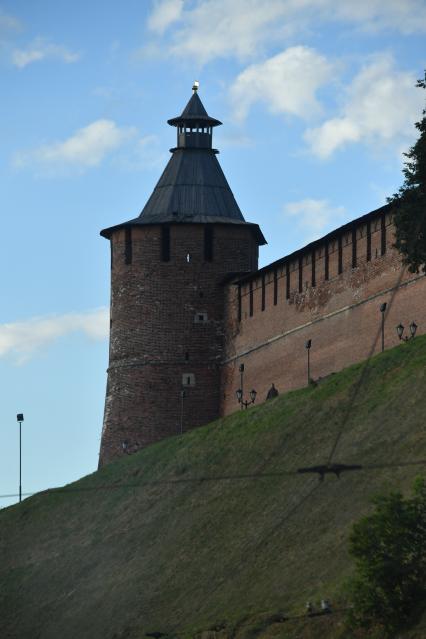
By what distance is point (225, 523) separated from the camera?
51312 mm

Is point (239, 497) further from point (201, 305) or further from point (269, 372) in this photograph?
point (201, 305)

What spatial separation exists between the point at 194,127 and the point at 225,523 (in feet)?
80.0

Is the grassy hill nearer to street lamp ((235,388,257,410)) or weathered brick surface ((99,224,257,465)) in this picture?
street lamp ((235,388,257,410))

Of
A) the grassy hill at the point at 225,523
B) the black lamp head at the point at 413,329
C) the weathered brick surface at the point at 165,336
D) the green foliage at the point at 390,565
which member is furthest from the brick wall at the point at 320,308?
the green foliage at the point at 390,565

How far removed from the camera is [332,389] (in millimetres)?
56438

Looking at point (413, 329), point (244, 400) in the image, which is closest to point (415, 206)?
point (413, 329)

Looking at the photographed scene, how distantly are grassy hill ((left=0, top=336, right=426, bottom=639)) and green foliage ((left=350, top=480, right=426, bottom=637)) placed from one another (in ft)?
3.15

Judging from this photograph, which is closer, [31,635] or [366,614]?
[366,614]

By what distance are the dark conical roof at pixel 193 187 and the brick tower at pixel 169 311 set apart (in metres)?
0.06

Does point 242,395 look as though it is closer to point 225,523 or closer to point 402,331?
point 402,331

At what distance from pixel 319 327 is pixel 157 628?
17585 millimetres

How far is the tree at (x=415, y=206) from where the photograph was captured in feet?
162

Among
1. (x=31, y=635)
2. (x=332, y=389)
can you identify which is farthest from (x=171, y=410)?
(x=31, y=635)

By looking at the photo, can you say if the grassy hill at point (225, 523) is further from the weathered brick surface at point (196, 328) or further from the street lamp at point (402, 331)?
the weathered brick surface at point (196, 328)
